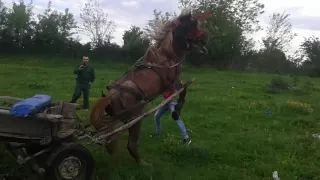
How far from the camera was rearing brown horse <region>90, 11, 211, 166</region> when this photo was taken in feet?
19.4

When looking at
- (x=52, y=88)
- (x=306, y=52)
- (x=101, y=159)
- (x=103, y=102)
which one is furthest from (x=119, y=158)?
(x=306, y=52)

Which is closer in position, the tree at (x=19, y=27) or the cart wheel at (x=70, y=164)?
the cart wheel at (x=70, y=164)

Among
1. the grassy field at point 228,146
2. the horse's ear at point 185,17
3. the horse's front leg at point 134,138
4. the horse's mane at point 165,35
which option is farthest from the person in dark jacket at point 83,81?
the horse's ear at point 185,17

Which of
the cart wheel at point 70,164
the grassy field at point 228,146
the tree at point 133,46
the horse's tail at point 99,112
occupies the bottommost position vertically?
the grassy field at point 228,146

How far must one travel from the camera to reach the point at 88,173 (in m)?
5.37

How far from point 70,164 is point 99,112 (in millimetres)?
966

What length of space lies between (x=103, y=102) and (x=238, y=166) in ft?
9.66

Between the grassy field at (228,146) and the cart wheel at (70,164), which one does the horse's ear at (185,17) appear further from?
the cart wheel at (70,164)

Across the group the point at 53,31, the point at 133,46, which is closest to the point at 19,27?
the point at 53,31

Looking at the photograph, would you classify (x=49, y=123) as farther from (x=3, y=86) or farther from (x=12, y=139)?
(x=3, y=86)

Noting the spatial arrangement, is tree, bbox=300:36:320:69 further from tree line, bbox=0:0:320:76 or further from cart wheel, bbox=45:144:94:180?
cart wheel, bbox=45:144:94:180

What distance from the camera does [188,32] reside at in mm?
6449

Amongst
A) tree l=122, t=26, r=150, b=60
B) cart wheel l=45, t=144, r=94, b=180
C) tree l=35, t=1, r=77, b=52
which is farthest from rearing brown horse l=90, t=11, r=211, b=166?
tree l=35, t=1, r=77, b=52

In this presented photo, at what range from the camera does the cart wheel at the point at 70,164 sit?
16.4 ft
